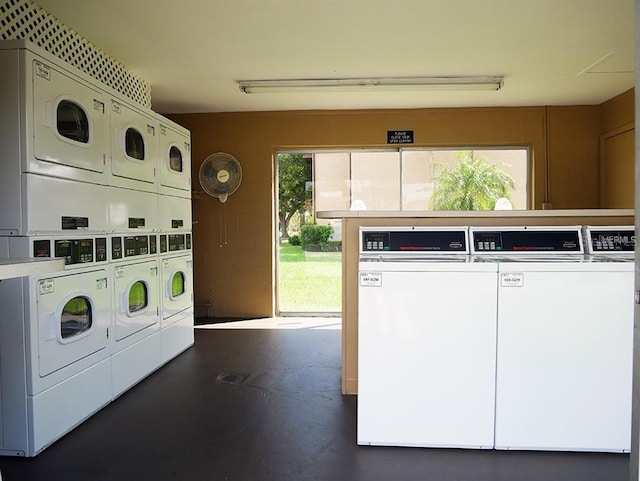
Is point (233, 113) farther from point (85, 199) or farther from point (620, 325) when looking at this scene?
point (620, 325)

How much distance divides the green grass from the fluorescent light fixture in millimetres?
2120

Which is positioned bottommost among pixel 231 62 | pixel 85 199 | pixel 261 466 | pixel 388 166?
pixel 261 466

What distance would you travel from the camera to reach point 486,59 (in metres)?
4.24

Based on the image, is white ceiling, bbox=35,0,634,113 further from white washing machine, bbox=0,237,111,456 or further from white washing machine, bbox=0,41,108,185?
white washing machine, bbox=0,237,111,456

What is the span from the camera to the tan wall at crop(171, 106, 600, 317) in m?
5.84

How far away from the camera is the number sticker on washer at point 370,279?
2391 mm

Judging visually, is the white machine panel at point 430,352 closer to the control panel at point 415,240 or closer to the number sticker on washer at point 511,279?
the number sticker on washer at point 511,279

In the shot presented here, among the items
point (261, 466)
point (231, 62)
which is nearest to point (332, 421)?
point (261, 466)

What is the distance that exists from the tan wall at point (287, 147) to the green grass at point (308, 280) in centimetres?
24

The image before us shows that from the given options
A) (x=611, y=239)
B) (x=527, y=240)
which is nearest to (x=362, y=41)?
(x=527, y=240)

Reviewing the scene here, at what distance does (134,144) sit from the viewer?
3.57 m

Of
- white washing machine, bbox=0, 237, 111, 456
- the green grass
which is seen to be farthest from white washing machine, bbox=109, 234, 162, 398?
the green grass

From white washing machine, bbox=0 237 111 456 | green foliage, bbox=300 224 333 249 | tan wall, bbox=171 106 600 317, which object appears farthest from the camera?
green foliage, bbox=300 224 333 249

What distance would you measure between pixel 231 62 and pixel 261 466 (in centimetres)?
328
